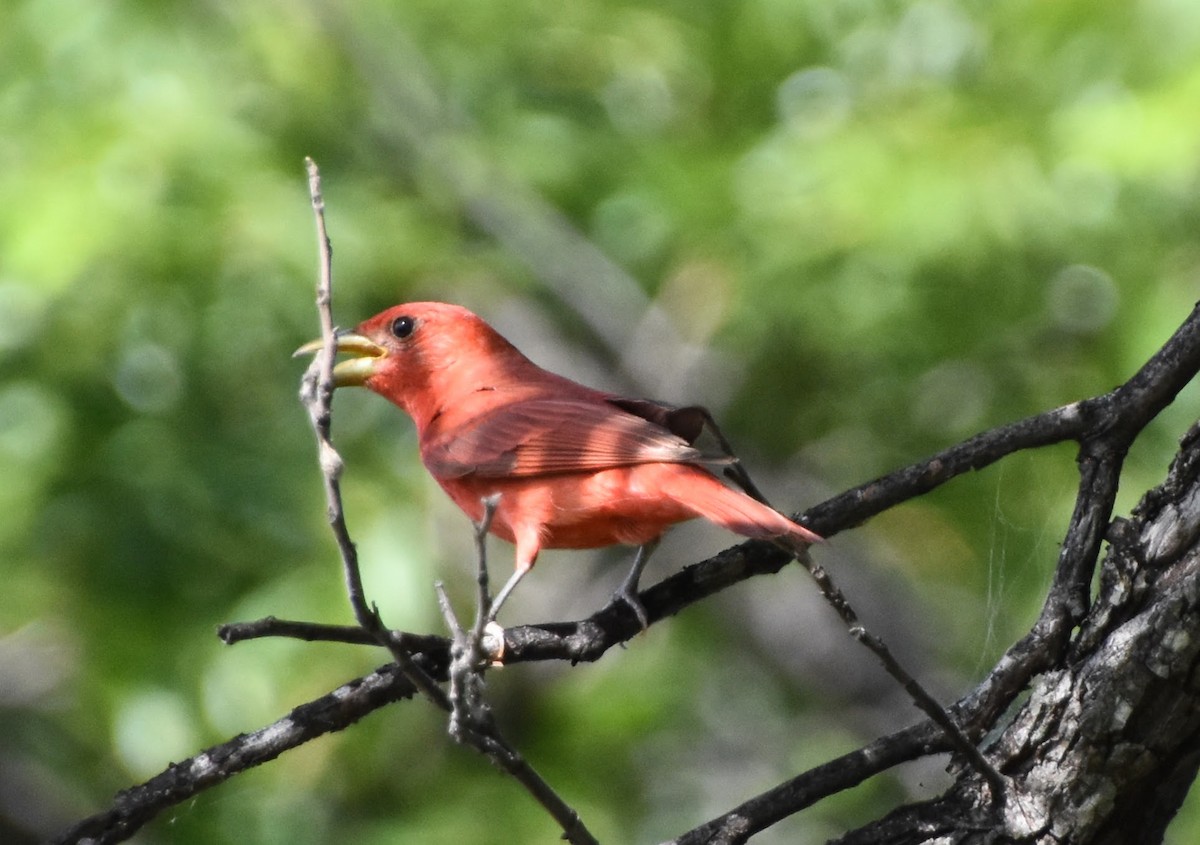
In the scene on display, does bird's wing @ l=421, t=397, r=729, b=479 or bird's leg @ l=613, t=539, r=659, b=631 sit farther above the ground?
bird's wing @ l=421, t=397, r=729, b=479

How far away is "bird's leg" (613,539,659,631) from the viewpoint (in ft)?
9.78

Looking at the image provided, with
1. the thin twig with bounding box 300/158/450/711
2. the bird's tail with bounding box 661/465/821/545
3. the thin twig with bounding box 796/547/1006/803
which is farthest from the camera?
the bird's tail with bounding box 661/465/821/545

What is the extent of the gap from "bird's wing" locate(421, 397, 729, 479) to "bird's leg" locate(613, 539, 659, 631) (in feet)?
0.77

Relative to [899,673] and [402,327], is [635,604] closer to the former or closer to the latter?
[899,673]

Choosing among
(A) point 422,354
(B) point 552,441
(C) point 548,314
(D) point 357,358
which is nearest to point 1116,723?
(B) point 552,441

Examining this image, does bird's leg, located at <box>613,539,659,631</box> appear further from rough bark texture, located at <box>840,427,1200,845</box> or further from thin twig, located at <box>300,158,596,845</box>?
thin twig, located at <box>300,158,596,845</box>

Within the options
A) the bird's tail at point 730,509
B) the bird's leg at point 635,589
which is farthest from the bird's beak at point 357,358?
the bird's tail at point 730,509

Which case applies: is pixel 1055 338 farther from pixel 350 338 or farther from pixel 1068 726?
pixel 1068 726

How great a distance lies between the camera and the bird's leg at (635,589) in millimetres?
2980

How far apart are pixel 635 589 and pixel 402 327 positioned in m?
1.67

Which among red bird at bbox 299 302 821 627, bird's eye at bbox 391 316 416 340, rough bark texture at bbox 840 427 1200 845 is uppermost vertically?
bird's eye at bbox 391 316 416 340

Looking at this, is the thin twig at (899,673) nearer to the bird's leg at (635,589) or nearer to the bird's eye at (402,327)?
the bird's leg at (635,589)

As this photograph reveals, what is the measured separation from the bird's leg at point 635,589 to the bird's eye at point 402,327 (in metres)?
1.22

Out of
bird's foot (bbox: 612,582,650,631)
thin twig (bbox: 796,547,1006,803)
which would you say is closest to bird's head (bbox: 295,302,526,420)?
bird's foot (bbox: 612,582,650,631)
